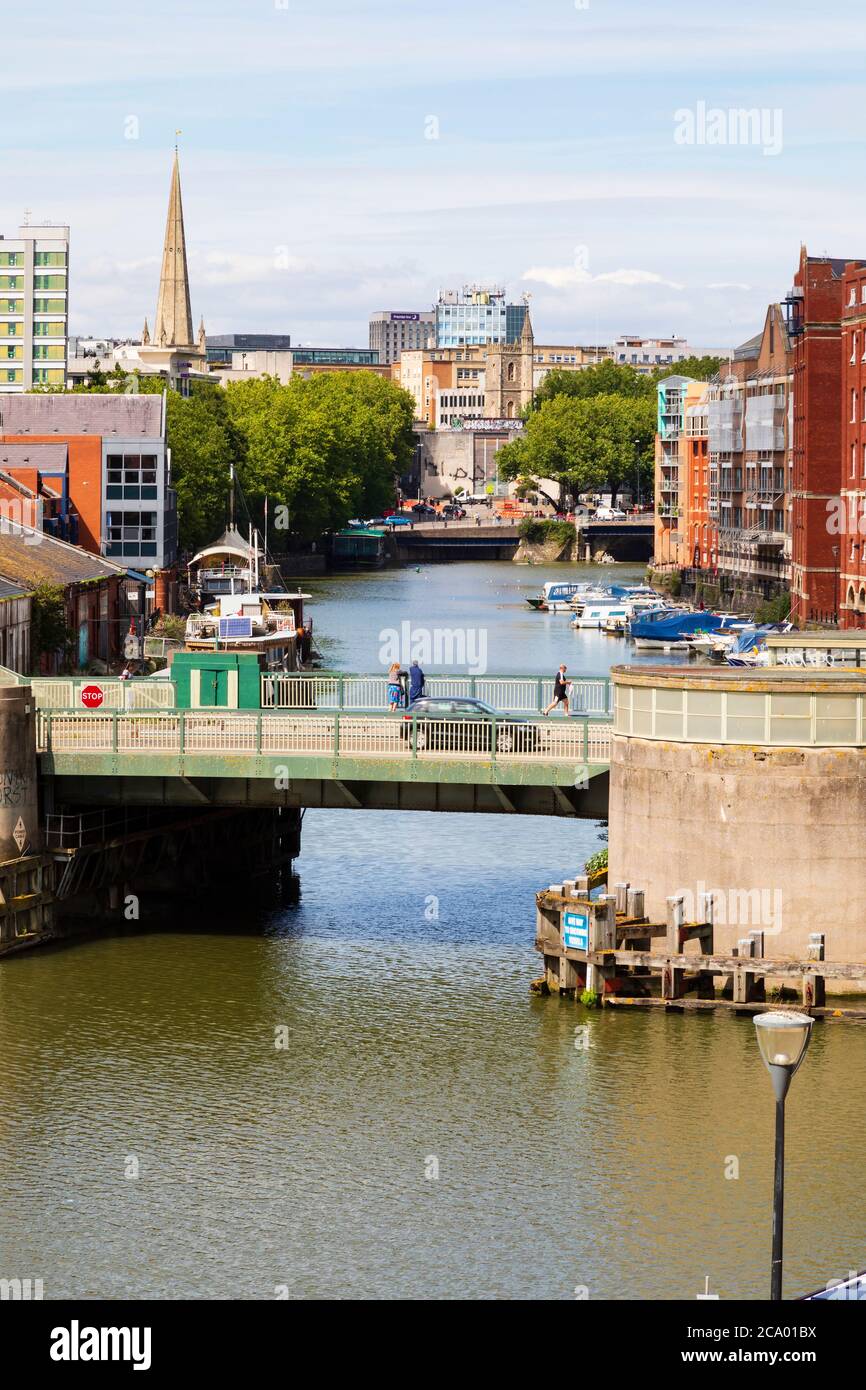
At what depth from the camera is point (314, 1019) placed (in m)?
37.5

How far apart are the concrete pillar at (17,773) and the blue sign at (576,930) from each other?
10484mm

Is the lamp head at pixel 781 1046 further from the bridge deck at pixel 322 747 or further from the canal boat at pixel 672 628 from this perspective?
the canal boat at pixel 672 628

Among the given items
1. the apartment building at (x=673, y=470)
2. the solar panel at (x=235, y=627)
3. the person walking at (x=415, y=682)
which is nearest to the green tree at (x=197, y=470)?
the apartment building at (x=673, y=470)

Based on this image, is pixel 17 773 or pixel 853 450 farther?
pixel 853 450

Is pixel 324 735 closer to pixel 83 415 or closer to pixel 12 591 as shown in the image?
pixel 12 591

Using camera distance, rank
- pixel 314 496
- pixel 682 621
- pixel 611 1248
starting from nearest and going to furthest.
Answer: pixel 611 1248 < pixel 682 621 < pixel 314 496

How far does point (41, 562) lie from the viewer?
222 feet

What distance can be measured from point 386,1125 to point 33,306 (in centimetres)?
15300

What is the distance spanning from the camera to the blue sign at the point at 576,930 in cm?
3634

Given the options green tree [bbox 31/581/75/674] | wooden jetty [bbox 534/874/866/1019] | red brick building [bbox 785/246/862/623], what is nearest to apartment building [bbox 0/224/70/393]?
red brick building [bbox 785/246/862/623]

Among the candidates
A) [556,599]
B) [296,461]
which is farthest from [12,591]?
[296,461]
